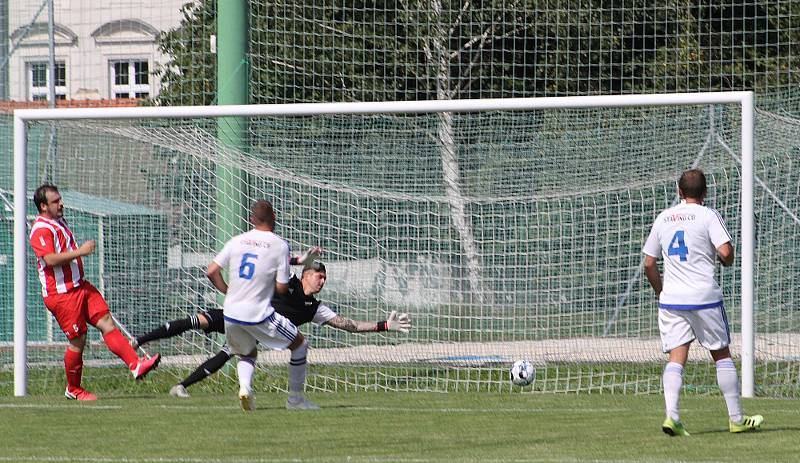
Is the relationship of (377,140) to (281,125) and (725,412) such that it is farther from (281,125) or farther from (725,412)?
(725,412)

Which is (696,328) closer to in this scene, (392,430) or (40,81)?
(392,430)

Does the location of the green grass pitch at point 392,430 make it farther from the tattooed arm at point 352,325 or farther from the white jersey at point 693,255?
the white jersey at point 693,255

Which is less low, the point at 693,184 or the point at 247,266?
the point at 693,184

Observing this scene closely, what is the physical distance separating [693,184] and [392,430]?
8.48 feet

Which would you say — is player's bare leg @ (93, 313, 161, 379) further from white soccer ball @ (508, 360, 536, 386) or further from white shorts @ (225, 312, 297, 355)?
white soccer ball @ (508, 360, 536, 386)

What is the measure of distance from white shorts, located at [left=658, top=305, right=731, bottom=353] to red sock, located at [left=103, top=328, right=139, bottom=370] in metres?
4.59

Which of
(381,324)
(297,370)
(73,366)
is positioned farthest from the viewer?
(73,366)

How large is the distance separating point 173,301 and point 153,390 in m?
0.97

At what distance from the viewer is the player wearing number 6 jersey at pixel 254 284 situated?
10359 millimetres

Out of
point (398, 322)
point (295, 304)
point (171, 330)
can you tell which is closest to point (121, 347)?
point (171, 330)

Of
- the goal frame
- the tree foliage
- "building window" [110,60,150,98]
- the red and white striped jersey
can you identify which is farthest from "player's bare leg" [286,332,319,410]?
"building window" [110,60,150,98]

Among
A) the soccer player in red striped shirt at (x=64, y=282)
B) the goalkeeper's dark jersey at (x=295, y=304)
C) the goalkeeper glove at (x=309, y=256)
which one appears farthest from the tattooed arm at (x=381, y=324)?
the soccer player in red striped shirt at (x=64, y=282)

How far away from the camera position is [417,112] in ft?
42.0

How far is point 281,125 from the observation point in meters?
15.1
